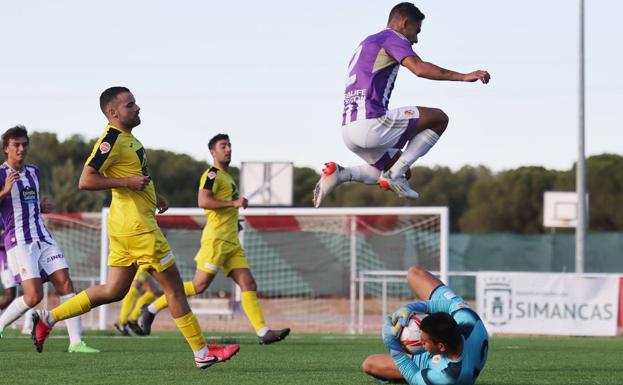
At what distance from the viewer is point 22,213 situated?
11398 mm

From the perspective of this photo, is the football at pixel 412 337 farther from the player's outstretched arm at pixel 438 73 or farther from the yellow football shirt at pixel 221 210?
the yellow football shirt at pixel 221 210

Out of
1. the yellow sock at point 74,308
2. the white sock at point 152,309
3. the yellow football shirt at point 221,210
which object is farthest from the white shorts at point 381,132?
the white sock at point 152,309

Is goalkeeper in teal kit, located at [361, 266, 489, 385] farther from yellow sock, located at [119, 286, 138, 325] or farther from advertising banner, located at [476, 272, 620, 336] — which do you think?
advertising banner, located at [476, 272, 620, 336]

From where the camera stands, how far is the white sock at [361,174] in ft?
29.7

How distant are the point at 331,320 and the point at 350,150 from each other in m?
A: 15.3

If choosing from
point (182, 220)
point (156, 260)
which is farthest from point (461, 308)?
point (182, 220)

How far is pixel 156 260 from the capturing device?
903cm

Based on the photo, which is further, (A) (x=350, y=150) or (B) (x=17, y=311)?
(B) (x=17, y=311)

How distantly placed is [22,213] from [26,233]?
0.20 metres

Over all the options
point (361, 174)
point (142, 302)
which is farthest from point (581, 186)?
point (361, 174)

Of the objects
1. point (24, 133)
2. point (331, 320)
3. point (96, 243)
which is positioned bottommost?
point (331, 320)

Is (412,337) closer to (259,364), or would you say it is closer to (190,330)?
(190,330)

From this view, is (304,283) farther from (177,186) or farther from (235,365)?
(177,186)

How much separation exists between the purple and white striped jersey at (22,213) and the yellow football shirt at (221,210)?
8.30 feet
